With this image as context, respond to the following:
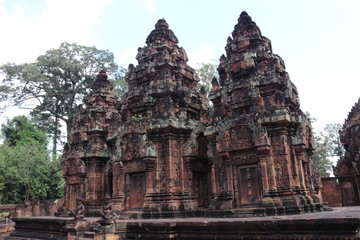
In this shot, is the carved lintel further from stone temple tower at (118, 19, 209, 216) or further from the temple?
stone temple tower at (118, 19, 209, 216)

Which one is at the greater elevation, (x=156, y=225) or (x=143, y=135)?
(x=143, y=135)

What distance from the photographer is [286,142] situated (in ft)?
30.3

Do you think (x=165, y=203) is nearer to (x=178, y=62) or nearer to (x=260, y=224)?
(x=260, y=224)

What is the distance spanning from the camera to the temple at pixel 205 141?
30.2 ft

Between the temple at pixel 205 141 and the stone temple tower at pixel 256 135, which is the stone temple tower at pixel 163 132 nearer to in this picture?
the temple at pixel 205 141

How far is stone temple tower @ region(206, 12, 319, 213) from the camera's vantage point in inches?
354

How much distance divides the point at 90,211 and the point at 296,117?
30.6 feet

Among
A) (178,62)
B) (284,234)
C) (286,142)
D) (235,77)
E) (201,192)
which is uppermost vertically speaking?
(178,62)

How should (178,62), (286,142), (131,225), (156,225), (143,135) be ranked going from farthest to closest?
(178,62)
(143,135)
(286,142)
(131,225)
(156,225)

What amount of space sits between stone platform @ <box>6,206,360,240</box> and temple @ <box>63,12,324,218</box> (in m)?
1.68

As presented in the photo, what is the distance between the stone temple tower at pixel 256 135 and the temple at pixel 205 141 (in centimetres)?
3

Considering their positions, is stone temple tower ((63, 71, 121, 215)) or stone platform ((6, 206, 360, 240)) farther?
stone temple tower ((63, 71, 121, 215))

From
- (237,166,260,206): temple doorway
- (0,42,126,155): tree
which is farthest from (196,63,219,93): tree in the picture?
(237,166,260,206): temple doorway

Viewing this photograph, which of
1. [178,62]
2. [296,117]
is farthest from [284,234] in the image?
[178,62]
